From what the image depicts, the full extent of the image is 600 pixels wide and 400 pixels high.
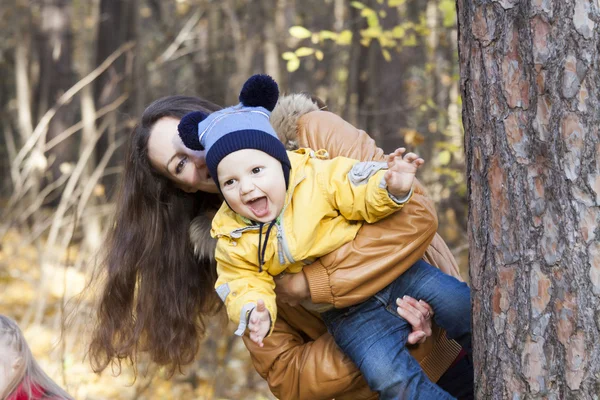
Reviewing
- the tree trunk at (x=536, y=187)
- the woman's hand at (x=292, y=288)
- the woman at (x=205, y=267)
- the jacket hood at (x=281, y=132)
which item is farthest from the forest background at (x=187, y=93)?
the tree trunk at (x=536, y=187)

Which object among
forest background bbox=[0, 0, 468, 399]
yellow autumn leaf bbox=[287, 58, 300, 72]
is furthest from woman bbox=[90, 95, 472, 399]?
yellow autumn leaf bbox=[287, 58, 300, 72]

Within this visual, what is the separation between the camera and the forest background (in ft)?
19.7

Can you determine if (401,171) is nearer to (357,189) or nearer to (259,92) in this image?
(357,189)

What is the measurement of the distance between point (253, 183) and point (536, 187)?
889mm

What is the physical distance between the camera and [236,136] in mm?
2436

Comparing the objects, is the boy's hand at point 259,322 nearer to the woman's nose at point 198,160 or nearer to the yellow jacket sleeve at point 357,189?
the yellow jacket sleeve at point 357,189

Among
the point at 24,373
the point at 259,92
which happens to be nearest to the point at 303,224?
the point at 259,92

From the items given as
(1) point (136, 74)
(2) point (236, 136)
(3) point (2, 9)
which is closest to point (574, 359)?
(2) point (236, 136)

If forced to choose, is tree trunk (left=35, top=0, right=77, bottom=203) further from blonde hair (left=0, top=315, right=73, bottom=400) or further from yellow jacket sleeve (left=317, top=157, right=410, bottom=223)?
yellow jacket sleeve (left=317, top=157, right=410, bottom=223)

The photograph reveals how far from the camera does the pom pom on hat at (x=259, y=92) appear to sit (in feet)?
8.45

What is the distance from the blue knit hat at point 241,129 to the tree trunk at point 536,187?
0.67 meters

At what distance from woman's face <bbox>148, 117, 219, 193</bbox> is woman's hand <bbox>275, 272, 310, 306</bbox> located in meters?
0.46

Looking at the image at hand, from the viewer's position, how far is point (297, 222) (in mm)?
2477

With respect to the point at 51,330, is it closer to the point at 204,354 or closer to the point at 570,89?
the point at 204,354
